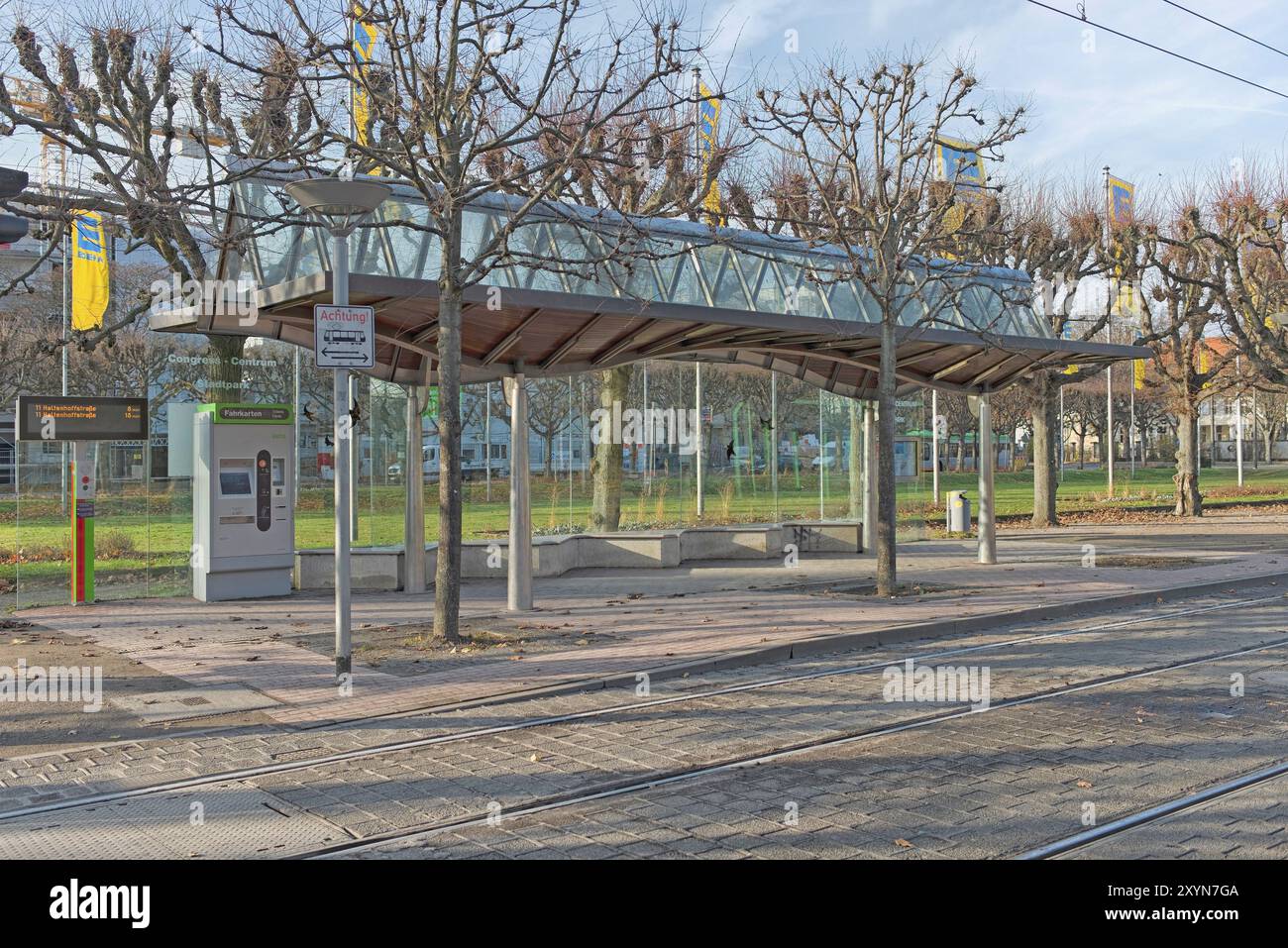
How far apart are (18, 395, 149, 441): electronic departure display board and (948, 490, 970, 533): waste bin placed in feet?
58.0

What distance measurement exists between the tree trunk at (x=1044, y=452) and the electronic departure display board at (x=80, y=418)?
74.2 ft

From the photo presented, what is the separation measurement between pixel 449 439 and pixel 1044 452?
22454 millimetres

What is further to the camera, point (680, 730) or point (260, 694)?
point (260, 694)

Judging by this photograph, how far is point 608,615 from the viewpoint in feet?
48.0

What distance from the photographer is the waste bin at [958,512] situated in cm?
2675

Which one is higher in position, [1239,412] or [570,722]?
[1239,412]

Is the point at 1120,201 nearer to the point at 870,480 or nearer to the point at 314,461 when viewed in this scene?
the point at 870,480

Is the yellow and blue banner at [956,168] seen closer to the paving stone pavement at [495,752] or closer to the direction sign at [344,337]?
the paving stone pavement at [495,752]

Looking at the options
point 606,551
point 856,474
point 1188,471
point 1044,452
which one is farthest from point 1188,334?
point 606,551

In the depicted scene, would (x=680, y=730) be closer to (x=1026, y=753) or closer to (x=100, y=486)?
(x=1026, y=753)

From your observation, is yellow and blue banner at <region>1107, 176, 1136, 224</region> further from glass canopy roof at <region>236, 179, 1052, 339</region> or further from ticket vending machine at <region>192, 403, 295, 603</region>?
ticket vending machine at <region>192, 403, 295, 603</region>

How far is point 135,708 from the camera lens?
364 inches

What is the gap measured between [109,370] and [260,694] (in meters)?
30.4
